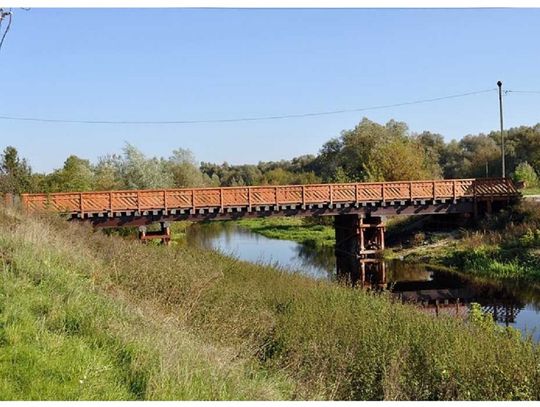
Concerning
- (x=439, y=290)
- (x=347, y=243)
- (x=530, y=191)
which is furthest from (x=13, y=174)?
(x=530, y=191)

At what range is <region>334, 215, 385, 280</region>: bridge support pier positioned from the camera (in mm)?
26750

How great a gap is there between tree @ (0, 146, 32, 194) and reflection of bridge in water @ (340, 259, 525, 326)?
51.7 ft

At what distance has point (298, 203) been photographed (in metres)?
25.9

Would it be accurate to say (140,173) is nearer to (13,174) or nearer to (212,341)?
(13,174)

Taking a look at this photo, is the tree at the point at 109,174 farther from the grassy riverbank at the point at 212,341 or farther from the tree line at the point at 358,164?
the grassy riverbank at the point at 212,341

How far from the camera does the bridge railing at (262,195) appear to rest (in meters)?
24.0

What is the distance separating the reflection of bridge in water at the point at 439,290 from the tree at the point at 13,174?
1576cm

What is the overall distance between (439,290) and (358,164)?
3125 cm

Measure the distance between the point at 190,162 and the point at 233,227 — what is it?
1346 cm

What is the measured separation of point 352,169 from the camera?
164ft

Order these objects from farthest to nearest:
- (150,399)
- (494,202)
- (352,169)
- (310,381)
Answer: (352,169) < (494,202) < (310,381) < (150,399)

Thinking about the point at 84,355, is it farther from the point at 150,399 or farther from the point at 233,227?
the point at 233,227

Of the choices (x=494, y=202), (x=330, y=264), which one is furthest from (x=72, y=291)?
(x=494, y=202)

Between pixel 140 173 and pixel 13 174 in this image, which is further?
pixel 140 173
